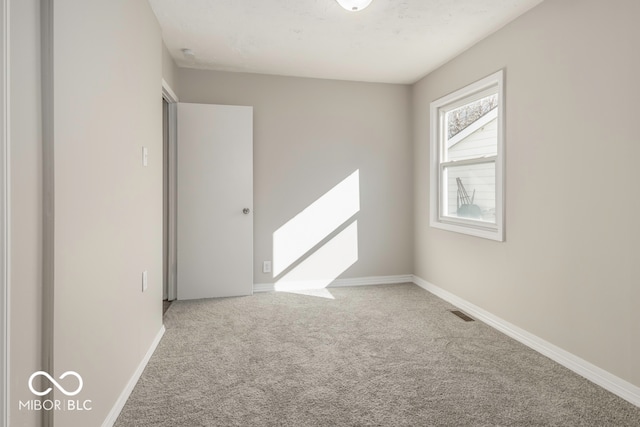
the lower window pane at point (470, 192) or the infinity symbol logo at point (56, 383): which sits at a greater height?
the lower window pane at point (470, 192)

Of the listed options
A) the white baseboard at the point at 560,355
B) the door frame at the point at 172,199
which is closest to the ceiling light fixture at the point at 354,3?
the door frame at the point at 172,199

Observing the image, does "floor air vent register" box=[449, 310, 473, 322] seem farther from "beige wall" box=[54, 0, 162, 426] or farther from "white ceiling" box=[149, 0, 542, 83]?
"beige wall" box=[54, 0, 162, 426]

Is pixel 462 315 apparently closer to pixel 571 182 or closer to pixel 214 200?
pixel 571 182

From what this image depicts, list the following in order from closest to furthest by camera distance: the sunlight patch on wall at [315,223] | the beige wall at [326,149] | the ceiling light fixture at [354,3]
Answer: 1. the ceiling light fixture at [354,3]
2. the beige wall at [326,149]
3. the sunlight patch on wall at [315,223]

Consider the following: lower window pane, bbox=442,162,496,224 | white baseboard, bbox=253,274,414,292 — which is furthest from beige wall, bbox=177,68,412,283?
lower window pane, bbox=442,162,496,224

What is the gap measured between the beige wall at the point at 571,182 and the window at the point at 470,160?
11 centimetres

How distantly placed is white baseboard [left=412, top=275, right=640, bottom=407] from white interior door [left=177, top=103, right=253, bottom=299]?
2.26m

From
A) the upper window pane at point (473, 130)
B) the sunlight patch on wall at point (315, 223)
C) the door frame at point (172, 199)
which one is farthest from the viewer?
the sunlight patch on wall at point (315, 223)

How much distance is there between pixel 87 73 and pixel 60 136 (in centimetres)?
39

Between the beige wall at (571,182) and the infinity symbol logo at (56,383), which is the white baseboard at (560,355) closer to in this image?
the beige wall at (571,182)

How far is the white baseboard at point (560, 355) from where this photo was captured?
2.03 meters

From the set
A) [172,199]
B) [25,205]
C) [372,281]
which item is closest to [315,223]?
[372,281]

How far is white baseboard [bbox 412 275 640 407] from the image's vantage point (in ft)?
6.64

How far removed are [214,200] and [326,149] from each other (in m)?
1.38
